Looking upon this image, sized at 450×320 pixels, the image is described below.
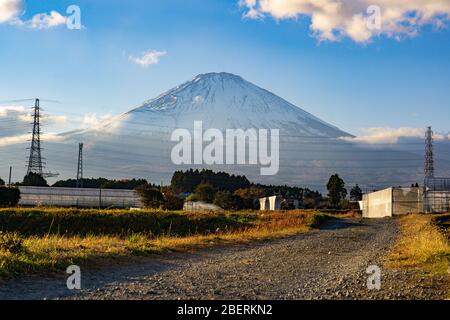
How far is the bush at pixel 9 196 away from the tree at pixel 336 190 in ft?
218

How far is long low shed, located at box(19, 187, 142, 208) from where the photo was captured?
69.1 m

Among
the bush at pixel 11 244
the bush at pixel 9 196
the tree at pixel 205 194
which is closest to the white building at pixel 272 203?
the tree at pixel 205 194

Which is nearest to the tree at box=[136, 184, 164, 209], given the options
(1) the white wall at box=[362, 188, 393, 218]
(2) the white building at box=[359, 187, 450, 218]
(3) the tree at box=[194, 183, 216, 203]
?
(3) the tree at box=[194, 183, 216, 203]

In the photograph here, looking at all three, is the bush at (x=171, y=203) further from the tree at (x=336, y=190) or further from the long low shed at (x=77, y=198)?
the tree at (x=336, y=190)

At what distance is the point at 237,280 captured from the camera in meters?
11.3

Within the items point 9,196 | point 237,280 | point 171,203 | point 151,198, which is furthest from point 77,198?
point 237,280

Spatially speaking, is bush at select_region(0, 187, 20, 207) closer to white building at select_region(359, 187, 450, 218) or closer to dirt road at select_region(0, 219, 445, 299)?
white building at select_region(359, 187, 450, 218)

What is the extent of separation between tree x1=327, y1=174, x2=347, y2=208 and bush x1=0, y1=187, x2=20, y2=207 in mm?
66362

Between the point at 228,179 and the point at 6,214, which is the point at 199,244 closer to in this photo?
the point at 6,214

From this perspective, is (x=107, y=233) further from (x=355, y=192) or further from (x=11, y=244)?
(x=355, y=192)
